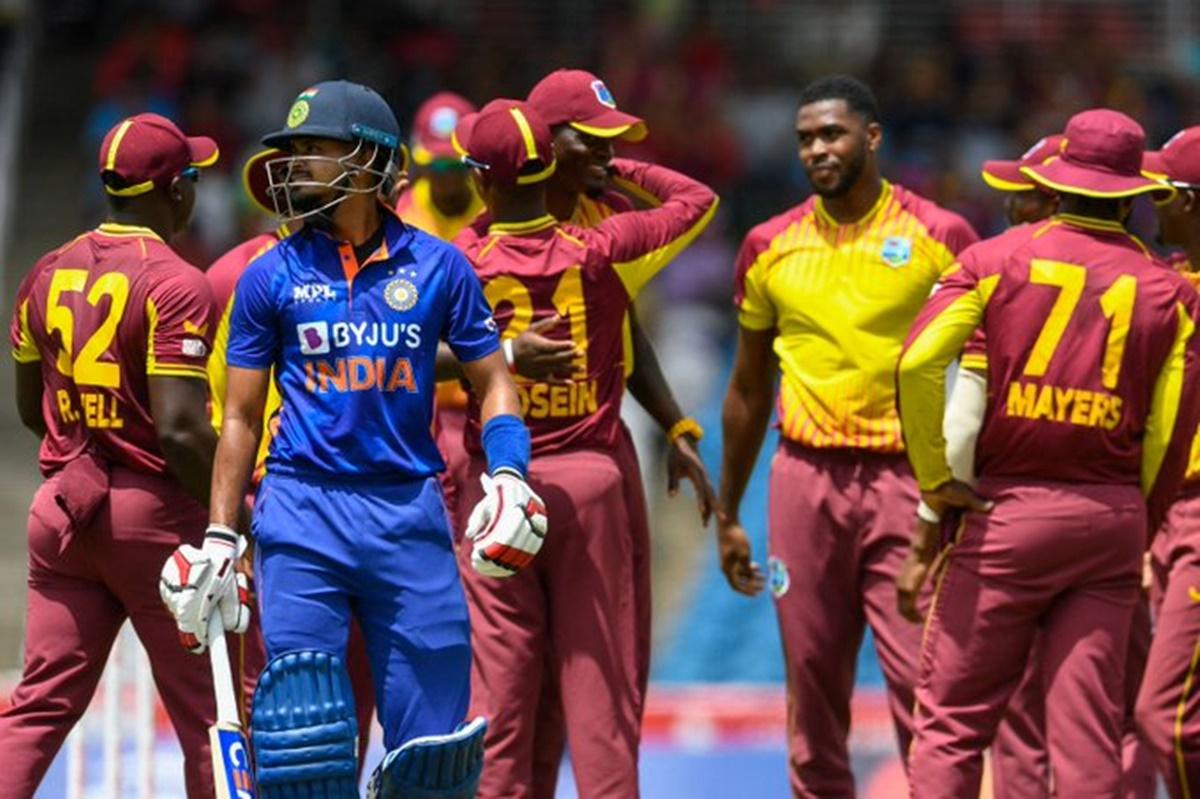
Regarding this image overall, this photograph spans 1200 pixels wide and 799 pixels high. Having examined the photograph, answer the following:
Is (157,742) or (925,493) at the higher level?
(925,493)

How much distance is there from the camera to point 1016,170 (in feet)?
29.4

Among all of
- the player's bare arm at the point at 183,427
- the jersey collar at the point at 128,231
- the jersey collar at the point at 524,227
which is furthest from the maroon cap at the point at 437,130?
the player's bare arm at the point at 183,427

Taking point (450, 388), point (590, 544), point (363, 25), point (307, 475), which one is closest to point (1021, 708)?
point (590, 544)

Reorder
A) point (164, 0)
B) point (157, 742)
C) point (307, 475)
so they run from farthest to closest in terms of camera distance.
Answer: point (164, 0) < point (157, 742) < point (307, 475)

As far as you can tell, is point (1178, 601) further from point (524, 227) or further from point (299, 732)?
point (299, 732)

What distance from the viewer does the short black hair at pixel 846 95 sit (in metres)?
8.75

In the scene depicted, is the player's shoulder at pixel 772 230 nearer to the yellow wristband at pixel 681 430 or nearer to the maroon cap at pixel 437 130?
the yellow wristband at pixel 681 430

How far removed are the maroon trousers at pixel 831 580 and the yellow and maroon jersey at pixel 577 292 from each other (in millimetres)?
821

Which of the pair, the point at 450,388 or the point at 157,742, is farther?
the point at 157,742

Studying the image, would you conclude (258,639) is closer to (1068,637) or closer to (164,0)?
(1068,637)

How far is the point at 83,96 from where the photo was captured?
20109 mm

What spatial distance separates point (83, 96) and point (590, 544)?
42.9 feet

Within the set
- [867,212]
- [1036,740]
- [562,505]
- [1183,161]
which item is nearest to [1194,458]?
[1183,161]

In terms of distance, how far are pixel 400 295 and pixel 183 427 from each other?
38.6 inches
